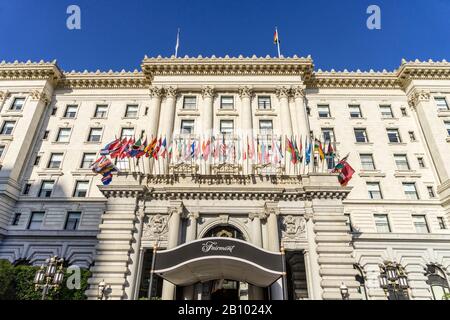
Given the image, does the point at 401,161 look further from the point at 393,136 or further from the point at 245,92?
the point at 245,92

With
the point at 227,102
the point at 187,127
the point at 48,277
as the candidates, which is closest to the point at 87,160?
the point at 187,127

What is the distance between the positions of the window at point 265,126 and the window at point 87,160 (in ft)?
64.7

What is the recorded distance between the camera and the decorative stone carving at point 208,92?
34.3m

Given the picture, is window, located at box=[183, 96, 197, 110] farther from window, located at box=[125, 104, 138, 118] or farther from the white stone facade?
window, located at box=[125, 104, 138, 118]

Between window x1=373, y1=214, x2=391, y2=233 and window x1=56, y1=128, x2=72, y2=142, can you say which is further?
window x1=56, y1=128, x2=72, y2=142

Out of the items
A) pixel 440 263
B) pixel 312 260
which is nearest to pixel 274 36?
pixel 312 260

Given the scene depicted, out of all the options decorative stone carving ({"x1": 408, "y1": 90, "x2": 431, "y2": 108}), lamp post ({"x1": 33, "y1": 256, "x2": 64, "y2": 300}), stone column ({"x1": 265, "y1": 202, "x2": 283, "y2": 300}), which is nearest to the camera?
lamp post ({"x1": 33, "y1": 256, "x2": 64, "y2": 300})

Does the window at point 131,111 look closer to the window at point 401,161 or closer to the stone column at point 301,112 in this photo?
the stone column at point 301,112

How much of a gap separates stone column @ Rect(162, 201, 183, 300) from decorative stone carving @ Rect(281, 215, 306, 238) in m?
8.49

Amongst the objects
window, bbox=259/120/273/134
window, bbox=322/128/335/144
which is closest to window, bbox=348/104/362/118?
window, bbox=322/128/335/144

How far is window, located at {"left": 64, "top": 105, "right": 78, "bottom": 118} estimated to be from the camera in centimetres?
3609

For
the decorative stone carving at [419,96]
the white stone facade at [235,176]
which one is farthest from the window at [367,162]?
the decorative stone carving at [419,96]
